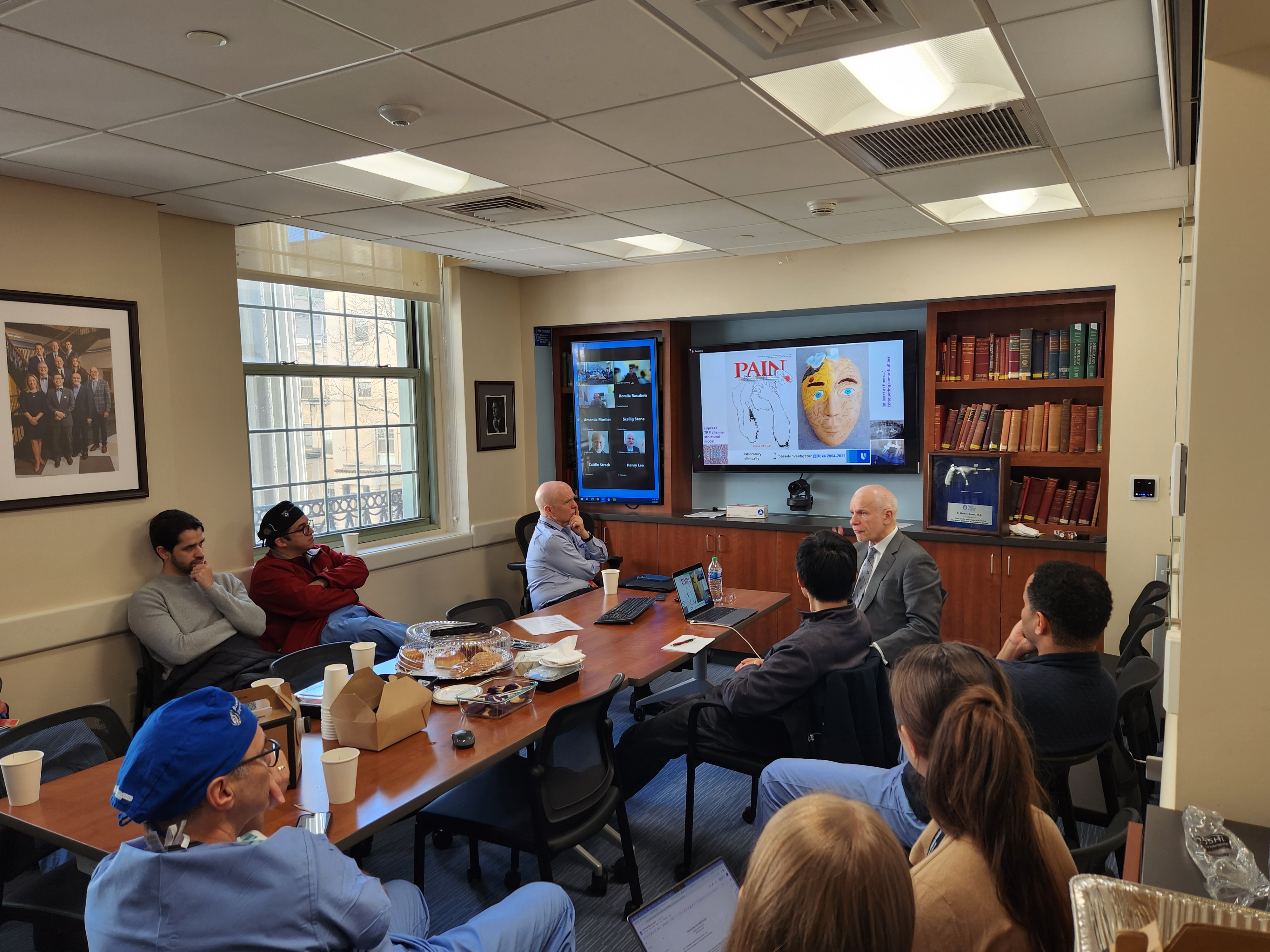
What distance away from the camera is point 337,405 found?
5.32 meters

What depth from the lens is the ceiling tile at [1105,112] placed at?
2574 millimetres

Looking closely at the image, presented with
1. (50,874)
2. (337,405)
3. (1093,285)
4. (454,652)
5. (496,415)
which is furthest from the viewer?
(496,415)

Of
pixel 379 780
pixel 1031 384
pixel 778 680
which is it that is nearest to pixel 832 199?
pixel 1031 384

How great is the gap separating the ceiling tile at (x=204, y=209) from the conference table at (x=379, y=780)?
2.24 m

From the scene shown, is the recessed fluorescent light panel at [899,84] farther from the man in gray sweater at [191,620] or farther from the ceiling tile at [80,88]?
the man in gray sweater at [191,620]

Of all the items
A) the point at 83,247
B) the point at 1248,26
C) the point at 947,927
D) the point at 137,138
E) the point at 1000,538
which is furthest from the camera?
the point at 1000,538

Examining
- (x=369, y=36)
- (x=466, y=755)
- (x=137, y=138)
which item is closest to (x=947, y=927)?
(x=466, y=755)

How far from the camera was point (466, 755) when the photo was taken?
7.84 feet

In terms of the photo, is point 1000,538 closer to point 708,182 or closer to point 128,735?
point 708,182

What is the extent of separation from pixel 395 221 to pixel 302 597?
193 cm

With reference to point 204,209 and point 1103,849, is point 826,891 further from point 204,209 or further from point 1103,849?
point 204,209

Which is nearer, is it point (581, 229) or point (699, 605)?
point (699, 605)

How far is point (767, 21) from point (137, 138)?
217 cm

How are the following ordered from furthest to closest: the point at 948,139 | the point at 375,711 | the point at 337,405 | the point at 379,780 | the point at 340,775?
the point at 337,405, the point at 948,139, the point at 375,711, the point at 379,780, the point at 340,775
